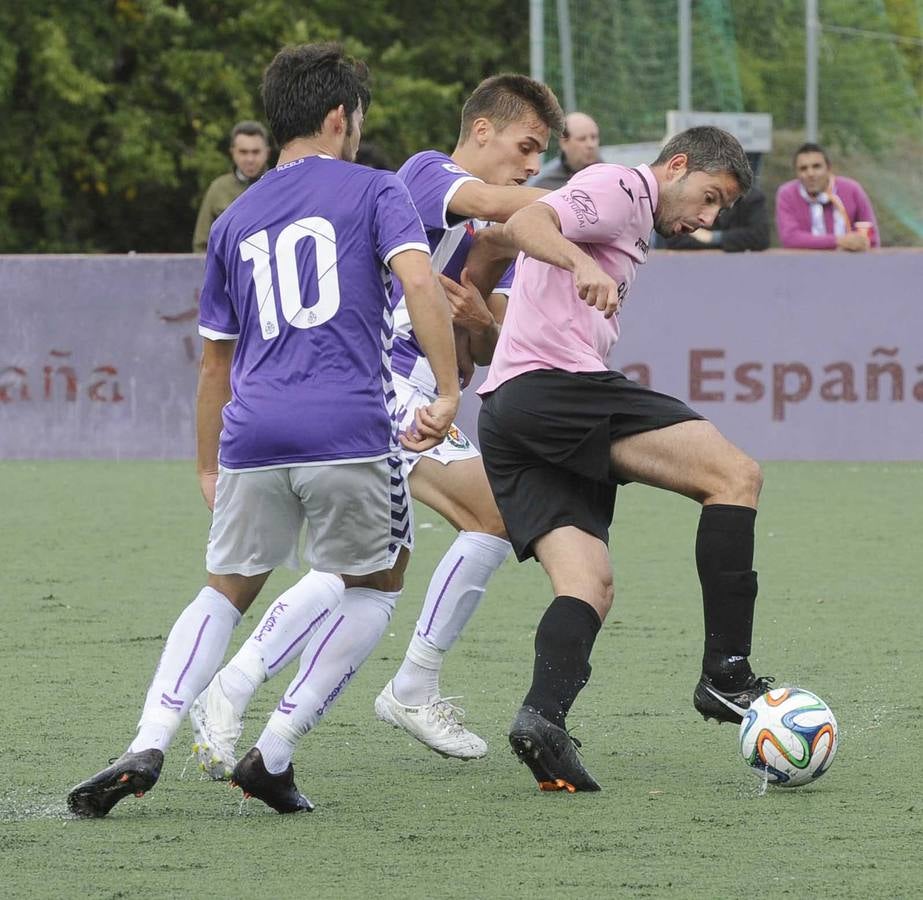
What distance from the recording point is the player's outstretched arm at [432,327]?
4.47 meters

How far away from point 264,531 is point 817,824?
1420 millimetres

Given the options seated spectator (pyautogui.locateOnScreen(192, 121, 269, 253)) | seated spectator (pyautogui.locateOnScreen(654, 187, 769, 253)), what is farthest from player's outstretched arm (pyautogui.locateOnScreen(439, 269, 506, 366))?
seated spectator (pyautogui.locateOnScreen(654, 187, 769, 253))

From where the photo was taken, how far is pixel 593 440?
5066 millimetres

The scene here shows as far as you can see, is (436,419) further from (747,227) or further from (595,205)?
(747,227)

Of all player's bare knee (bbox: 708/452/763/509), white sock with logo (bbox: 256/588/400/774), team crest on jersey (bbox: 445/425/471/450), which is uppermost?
player's bare knee (bbox: 708/452/763/509)

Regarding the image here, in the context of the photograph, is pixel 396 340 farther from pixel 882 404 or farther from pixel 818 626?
pixel 882 404

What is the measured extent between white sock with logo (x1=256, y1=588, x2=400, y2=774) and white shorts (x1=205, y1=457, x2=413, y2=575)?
13 cm

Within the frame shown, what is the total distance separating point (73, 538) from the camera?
1043 cm

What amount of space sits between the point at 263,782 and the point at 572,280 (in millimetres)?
1532

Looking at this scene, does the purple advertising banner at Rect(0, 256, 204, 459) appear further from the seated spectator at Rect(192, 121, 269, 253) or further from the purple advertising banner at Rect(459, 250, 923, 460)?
the purple advertising banner at Rect(459, 250, 923, 460)

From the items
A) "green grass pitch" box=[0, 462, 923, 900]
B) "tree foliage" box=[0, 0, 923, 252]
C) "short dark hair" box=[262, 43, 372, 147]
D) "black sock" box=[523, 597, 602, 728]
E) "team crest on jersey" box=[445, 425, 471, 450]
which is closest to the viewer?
"green grass pitch" box=[0, 462, 923, 900]

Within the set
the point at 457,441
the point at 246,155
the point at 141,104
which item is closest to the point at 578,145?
the point at 246,155

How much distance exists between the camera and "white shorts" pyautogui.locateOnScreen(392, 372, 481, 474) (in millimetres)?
Answer: 5891

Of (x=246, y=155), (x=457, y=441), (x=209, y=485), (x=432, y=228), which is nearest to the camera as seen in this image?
(x=209, y=485)
